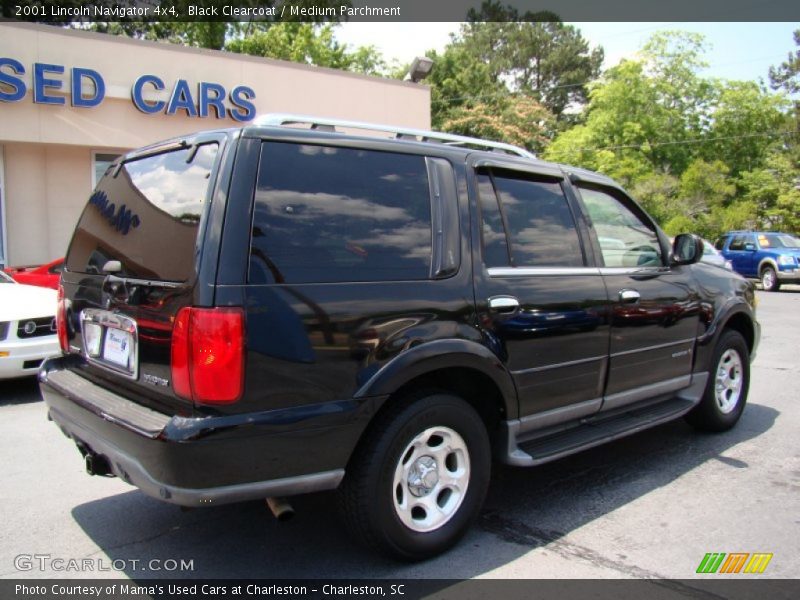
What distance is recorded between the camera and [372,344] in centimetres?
298

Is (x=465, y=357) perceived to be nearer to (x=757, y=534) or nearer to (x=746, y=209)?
(x=757, y=534)

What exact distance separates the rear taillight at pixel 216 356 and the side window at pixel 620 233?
8.41 ft

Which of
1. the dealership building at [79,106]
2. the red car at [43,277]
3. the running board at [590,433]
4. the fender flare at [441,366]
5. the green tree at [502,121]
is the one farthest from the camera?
the green tree at [502,121]

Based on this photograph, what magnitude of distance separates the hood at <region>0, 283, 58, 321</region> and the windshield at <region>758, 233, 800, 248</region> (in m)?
20.2

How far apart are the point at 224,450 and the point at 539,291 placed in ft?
6.20

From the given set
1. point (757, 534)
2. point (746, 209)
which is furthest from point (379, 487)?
point (746, 209)

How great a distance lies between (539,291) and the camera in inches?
146

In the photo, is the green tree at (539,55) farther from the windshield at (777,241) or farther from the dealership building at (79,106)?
the dealership building at (79,106)

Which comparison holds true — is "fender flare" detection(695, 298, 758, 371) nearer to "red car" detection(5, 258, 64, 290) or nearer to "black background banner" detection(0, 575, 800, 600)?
"black background banner" detection(0, 575, 800, 600)

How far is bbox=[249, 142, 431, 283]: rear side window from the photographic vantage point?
2.82 meters

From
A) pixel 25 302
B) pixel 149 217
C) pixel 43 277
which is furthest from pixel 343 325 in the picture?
pixel 43 277

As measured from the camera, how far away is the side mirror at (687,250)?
191 inches

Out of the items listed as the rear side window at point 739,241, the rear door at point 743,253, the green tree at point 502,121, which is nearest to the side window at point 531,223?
the rear door at point 743,253
